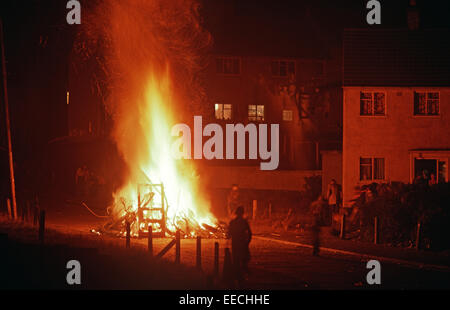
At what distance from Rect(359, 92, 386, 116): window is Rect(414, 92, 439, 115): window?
1.68m

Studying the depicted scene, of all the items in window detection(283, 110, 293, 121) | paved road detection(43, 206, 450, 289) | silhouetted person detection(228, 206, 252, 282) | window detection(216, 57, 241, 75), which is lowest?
paved road detection(43, 206, 450, 289)

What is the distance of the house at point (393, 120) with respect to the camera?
113ft

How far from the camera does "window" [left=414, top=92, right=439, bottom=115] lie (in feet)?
113

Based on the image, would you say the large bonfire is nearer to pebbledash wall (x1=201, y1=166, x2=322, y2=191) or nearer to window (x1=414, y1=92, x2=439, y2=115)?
pebbledash wall (x1=201, y1=166, x2=322, y2=191)

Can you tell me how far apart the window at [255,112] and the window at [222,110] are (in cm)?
165

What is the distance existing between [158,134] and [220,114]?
27845 millimetres

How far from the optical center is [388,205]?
2311cm

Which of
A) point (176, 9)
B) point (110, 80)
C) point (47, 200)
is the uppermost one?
point (176, 9)

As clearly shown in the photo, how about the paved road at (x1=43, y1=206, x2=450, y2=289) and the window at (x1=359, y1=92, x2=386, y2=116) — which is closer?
the paved road at (x1=43, y1=206, x2=450, y2=289)

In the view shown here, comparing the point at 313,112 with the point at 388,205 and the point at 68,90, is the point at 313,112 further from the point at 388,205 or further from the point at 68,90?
the point at 388,205

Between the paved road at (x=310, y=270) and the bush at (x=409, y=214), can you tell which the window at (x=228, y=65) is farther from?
the paved road at (x=310, y=270)

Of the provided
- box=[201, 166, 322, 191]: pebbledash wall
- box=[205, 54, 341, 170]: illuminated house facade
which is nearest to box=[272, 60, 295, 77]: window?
box=[205, 54, 341, 170]: illuminated house facade

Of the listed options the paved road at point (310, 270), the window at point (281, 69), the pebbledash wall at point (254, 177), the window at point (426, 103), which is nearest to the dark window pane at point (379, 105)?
the window at point (426, 103)
